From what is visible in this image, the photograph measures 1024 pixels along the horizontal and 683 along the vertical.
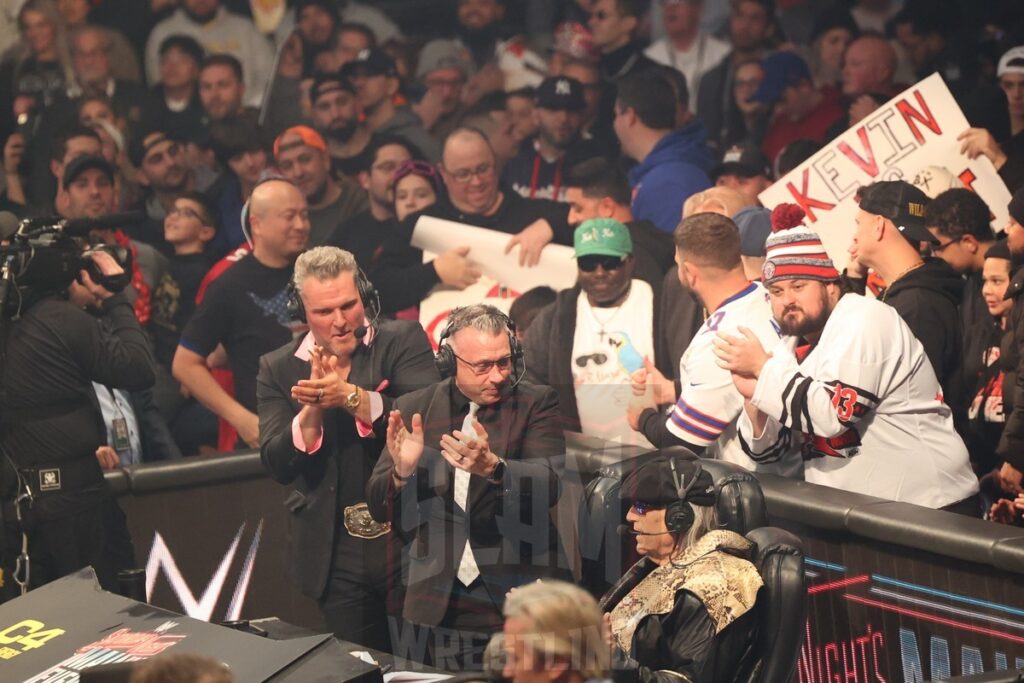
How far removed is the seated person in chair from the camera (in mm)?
3383

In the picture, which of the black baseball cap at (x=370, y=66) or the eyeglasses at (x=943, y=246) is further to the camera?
the black baseball cap at (x=370, y=66)

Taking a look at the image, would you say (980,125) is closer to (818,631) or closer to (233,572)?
(818,631)

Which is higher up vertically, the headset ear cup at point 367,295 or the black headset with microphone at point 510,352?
the headset ear cup at point 367,295

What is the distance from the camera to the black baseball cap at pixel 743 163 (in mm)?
7148

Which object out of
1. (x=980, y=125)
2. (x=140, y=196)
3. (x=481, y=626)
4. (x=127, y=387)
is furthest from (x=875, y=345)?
(x=140, y=196)

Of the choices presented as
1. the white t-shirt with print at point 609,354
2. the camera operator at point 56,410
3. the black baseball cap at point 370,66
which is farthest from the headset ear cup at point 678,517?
the black baseball cap at point 370,66

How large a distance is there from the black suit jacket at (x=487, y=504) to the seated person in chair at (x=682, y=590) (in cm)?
34

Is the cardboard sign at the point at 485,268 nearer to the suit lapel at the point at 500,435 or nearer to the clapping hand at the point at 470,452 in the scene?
the suit lapel at the point at 500,435

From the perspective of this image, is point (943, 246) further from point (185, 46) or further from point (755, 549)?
point (185, 46)

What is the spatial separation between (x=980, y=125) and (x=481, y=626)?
3.76 meters

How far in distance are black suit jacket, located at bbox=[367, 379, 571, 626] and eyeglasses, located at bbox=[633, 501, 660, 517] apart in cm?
37

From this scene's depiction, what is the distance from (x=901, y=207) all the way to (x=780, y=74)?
113 inches

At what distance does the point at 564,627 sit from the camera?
2.84 m

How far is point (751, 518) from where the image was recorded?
371 centimetres
